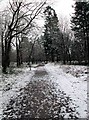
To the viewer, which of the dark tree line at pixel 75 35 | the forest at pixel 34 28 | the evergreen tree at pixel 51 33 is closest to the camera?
the forest at pixel 34 28

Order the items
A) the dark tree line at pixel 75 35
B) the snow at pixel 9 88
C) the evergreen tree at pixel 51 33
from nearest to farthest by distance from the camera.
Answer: the snow at pixel 9 88, the dark tree line at pixel 75 35, the evergreen tree at pixel 51 33

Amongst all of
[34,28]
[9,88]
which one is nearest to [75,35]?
[34,28]

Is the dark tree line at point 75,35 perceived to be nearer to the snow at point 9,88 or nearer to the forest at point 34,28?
the forest at point 34,28

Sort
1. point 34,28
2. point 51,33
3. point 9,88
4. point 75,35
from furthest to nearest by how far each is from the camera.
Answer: point 51,33, point 75,35, point 34,28, point 9,88

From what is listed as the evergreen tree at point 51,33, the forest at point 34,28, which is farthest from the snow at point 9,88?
the evergreen tree at point 51,33

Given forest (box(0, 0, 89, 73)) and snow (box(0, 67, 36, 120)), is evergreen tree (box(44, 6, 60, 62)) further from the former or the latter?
snow (box(0, 67, 36, 120))

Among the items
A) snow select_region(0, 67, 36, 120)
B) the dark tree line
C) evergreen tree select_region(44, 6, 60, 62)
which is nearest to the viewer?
snow select_region(0, 67, 36, 120)

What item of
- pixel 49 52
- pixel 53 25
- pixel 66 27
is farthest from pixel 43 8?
pixel 49 52

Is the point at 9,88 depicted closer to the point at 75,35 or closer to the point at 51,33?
the point at 75,35

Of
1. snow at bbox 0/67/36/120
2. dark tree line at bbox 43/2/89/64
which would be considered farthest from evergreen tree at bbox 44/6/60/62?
snow at bbox 0/67/36/120

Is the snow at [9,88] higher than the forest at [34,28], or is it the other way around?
the forest at [34,28]

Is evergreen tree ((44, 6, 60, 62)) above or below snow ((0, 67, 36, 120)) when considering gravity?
above

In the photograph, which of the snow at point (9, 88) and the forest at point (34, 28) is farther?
the forest at point (34, 28)

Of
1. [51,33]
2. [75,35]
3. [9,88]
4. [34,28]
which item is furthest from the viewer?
[51,33]
